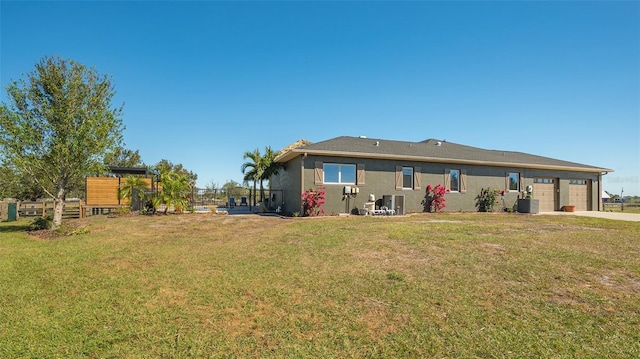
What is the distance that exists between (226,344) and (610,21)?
15.7 m

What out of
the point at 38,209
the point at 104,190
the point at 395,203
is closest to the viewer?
the point at 395,203

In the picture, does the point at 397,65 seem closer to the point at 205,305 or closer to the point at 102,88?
the point at 102,88

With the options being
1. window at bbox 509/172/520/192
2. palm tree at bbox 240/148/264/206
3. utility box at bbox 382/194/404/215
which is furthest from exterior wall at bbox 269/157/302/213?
window at bbox 509/172/520/192

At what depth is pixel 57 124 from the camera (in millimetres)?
10422

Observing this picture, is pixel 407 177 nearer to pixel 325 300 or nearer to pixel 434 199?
pixel 434 199

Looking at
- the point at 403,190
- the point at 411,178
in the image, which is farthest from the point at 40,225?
the point at 411,178

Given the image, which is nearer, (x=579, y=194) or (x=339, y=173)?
(x=339, y=173)

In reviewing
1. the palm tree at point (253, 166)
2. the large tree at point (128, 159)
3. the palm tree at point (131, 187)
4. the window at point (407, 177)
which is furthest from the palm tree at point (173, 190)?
the large tree at point (128, 159)

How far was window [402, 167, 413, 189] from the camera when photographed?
15.8m

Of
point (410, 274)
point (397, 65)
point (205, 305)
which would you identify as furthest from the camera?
point (397, 65)

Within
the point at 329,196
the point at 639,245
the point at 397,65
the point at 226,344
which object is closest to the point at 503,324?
the point at 226,344

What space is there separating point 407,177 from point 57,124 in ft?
49.6

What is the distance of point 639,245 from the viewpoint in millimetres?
6961

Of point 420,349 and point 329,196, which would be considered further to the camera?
A: point 329,196
